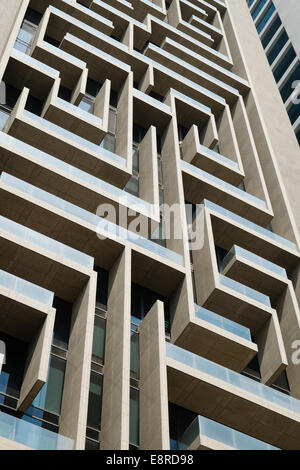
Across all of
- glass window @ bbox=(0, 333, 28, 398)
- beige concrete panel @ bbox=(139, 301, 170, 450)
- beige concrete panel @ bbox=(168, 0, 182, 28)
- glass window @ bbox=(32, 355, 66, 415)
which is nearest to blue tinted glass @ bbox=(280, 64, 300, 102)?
beige concrete panel @ bbox=(168, 0, 182, 28)

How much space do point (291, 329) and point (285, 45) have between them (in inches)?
1546

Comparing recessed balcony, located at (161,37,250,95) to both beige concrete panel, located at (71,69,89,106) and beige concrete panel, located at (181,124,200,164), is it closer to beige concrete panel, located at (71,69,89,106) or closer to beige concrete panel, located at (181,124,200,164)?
beige concrete panel, located at (181,124,200,164)

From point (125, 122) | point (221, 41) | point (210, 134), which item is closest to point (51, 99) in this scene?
point (125, 122)

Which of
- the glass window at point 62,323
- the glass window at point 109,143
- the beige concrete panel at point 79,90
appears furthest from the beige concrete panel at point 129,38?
the glass window at point 62,323

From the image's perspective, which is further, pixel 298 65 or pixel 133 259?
pixel 298 65

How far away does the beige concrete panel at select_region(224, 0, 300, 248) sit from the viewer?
35906 mm

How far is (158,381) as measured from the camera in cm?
2223

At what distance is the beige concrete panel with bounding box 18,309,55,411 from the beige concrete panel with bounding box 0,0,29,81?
1555cm

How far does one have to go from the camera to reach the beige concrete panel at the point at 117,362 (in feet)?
67.7

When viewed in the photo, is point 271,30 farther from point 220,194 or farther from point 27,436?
point 27,436

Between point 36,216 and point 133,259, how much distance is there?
186 inches

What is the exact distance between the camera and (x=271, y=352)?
1083 inches

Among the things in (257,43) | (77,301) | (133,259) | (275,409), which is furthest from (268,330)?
(257,43)

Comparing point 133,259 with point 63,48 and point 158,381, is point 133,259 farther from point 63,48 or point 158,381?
point 63,48
